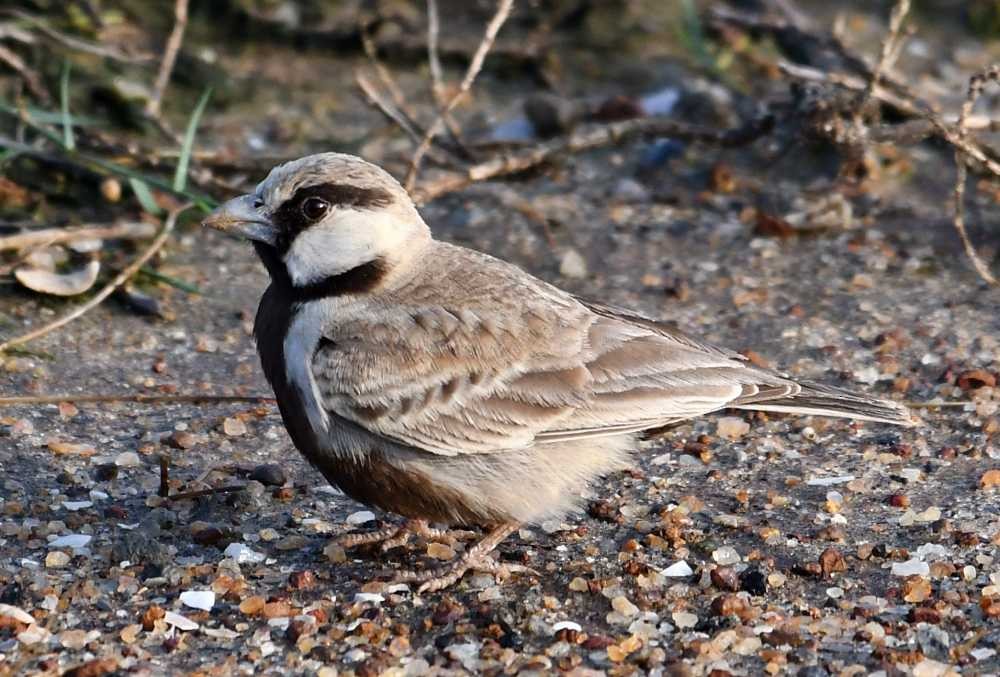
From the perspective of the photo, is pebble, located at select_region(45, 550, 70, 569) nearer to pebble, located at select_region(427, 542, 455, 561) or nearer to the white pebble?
the white pebble

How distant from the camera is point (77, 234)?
7078 millimetres

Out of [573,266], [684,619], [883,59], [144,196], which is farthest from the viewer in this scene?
[573,266]

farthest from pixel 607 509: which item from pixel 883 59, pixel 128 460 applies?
pixel 883 59

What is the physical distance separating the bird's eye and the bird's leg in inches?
51.4

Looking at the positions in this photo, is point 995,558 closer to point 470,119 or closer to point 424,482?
point 424,482

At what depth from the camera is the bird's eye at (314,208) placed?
534 cm

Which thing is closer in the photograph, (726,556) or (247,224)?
(726,556)

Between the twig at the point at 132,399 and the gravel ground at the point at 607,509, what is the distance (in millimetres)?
50

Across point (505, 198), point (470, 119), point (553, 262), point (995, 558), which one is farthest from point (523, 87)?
point (995, 558)

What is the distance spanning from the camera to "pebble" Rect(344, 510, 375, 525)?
5.57 meters

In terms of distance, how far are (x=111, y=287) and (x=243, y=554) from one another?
2123 millimetres

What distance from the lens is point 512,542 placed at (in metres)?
5.41

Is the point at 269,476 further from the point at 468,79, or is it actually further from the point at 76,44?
the point at 76,44

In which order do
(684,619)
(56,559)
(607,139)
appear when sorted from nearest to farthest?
(684,619)
(56,559)
(607,139)
